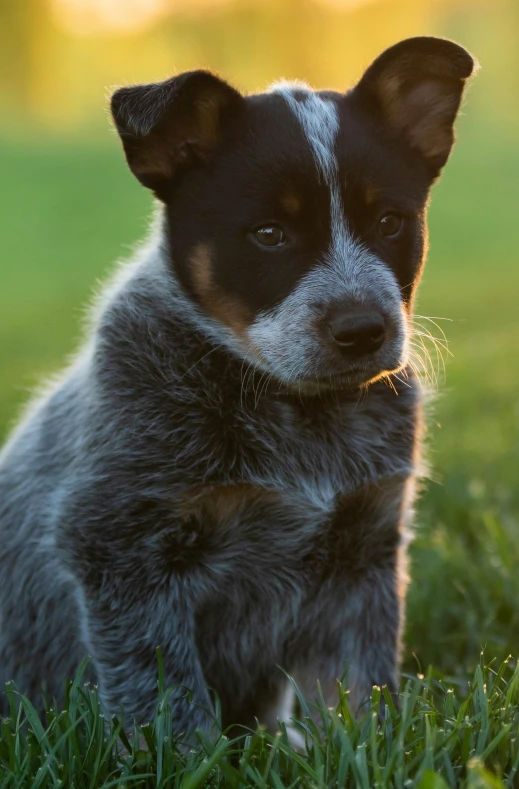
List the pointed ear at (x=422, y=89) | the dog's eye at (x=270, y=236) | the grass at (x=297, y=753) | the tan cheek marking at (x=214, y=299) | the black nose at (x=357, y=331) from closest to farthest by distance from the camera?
the grass at (x=297, y=753) → the black nose at (x=357, y=331) → the dog's eye at (x=270, y=236) → the tan cheek marking at (x=214, y=299) → the pointed ear at (x=422, y=89)

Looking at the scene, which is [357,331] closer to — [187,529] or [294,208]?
[294,208]

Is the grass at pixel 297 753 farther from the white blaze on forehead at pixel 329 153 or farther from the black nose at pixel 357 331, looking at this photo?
the white blaze on forehead at pixel 329 153

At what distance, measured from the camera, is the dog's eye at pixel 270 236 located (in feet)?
10.6

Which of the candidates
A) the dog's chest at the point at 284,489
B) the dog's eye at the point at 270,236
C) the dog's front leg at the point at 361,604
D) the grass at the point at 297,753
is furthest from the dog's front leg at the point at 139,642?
the dog's eye at the point at 270,236

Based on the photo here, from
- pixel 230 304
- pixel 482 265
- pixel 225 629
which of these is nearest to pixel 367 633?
pixel 225 629

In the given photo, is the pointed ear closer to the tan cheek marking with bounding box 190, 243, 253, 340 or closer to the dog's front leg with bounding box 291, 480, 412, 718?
the tan cheek marking with bounding box 190, 243, 253, 340

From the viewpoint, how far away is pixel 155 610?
324cm

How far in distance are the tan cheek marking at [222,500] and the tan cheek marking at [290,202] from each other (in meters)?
0.87

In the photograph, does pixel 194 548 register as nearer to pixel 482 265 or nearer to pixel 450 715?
pixel 450 715

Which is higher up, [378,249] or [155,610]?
[378,249]

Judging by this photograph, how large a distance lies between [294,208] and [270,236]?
117mm

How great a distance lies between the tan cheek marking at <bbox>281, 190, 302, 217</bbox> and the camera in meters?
3.19

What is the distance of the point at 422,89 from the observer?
361 cm

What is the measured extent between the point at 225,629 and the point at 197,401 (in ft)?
2.55
